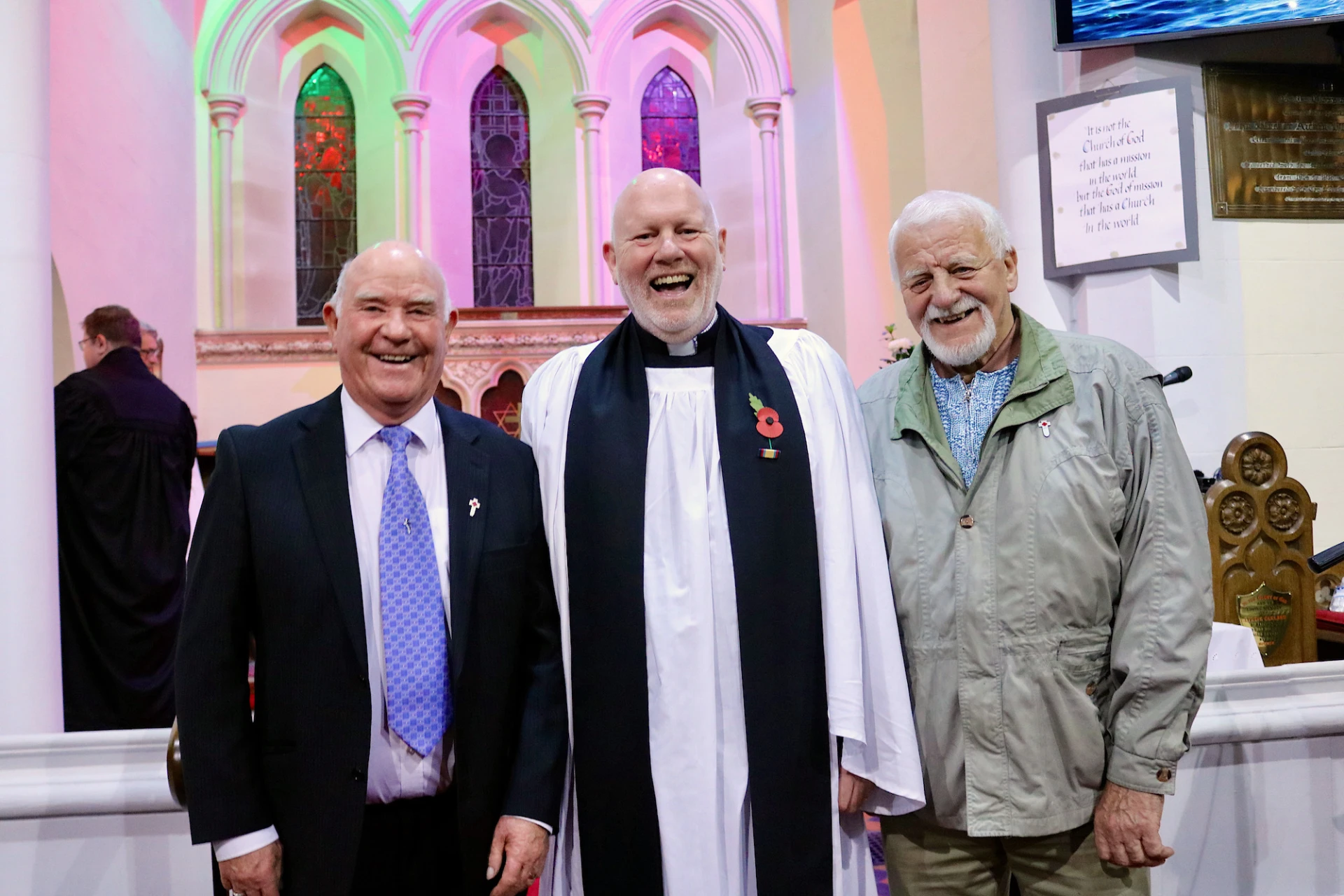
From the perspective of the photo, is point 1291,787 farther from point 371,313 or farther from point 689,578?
A: point 371,313

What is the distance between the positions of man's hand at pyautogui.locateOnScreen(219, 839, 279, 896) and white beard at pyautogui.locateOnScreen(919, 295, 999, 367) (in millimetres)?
1487

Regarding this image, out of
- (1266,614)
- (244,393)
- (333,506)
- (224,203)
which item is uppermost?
(224,203)

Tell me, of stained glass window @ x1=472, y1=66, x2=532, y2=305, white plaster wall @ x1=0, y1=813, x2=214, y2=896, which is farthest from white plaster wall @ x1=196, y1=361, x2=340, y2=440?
white plaster wall @ x1=0, y1=813, x2=214, y2=896

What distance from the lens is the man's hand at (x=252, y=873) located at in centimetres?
168

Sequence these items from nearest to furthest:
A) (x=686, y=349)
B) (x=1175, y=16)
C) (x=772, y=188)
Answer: (x=686, y=349) → (x=1175, y=16) → (x=772, y=188)

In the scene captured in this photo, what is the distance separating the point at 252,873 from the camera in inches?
Answer: 66.1

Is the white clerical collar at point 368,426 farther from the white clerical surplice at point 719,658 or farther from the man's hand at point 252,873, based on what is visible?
the man's hand at point 252,873

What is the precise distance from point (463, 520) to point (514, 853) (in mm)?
574

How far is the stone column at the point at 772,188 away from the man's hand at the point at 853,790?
767 cm

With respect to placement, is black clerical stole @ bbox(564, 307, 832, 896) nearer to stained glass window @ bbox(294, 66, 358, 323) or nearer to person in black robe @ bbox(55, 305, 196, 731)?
person in black robe @ bbox(55, 305, 196, 731)

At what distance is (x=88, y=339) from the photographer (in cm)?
448

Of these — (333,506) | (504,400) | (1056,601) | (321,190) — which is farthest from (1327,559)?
(321,190)

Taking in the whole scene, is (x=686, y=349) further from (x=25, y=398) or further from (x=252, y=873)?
(x=25, y=398)

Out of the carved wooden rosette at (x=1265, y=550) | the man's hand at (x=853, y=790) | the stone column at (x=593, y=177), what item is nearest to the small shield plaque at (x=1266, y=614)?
the carved wooden rosette at (x=1265, y=550)
